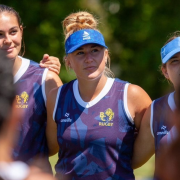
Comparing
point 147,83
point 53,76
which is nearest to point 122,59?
point 147,83

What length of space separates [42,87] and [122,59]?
8426 millimetres

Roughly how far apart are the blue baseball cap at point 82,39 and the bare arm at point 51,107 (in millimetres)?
360

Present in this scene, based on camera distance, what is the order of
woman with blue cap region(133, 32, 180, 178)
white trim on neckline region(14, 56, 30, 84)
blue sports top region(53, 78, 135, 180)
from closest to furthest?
woman with blue cap region(133, 32, 180, 178) → blue sports top region(53, 78, 135, 180) → white trim on neckline region(14, 56, 30, 84)

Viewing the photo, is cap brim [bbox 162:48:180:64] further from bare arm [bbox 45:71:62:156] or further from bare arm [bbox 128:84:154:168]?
bare arm [bbox 45:71:62:156]

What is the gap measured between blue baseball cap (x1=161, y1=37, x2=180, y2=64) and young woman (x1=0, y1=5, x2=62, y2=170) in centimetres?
101

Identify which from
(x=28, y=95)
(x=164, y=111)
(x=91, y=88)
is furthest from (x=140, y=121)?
(x=28, y=95)

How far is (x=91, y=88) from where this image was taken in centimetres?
379

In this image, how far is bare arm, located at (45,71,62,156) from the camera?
3.88 metres

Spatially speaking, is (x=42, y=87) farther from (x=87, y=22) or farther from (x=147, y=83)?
(x=147, y=83)

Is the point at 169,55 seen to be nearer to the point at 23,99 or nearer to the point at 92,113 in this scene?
the point at 92,113

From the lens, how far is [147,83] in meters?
11.9

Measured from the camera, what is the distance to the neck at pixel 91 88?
3758 mm

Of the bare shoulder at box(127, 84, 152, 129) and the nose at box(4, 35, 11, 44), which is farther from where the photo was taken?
the nose at box(4, 35, 11, 44)

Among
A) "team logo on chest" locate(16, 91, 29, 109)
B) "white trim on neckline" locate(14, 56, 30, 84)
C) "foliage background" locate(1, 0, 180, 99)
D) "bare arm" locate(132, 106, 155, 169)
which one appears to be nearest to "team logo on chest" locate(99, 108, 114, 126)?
"bare arm" locate(132, 106, 155, 169)
